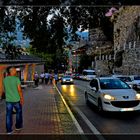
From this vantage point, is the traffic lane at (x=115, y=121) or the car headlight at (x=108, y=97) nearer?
the traffic lane at (x=115, y=121)

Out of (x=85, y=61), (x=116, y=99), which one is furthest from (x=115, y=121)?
(x=85, y=61)

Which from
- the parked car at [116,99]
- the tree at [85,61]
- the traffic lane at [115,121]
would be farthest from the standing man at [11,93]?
the tree at [85,61]

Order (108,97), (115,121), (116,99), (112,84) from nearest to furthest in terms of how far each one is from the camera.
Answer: (115,121) < (116,99) < (108,97) < (112,84)

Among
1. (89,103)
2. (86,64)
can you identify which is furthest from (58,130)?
(86,64)

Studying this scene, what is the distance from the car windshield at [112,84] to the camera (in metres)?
17.4

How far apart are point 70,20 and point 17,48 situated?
123 inches

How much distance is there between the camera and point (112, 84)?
1780 cm

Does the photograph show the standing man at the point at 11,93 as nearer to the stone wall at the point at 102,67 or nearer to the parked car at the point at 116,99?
the parked car at the point at 116,99

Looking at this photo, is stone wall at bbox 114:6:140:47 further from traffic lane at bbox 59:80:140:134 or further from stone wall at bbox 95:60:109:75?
traffic lane at bbox 59:80:140:134

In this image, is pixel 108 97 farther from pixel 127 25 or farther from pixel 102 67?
pixel 102 67

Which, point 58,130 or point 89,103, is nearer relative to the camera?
point 58,130

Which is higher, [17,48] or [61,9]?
[61,9]
